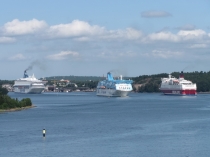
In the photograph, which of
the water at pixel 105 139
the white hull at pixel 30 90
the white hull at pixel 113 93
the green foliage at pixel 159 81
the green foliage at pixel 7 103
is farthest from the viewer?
the green foliage at pixel 159 81

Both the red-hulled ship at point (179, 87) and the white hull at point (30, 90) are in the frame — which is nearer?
the red-hulled ship at point (179, 87)

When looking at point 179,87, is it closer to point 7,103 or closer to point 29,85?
point 29,85

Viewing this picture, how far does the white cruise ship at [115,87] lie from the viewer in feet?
333

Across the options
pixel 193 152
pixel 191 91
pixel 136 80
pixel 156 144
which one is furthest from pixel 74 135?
pixel 136 80

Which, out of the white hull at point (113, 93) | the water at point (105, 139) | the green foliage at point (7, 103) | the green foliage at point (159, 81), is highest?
A: the green foliage at point (159, 81)

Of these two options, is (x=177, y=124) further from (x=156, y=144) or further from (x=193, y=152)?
(x=193, y=152)

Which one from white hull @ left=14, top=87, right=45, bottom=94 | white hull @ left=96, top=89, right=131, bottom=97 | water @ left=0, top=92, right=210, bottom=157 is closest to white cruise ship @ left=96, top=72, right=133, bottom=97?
white hull @ left=96, top=89, right=131, bottom=97

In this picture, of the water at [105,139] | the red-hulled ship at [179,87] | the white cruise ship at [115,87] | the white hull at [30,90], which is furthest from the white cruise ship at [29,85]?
the water at [105,139]

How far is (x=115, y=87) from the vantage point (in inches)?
4018

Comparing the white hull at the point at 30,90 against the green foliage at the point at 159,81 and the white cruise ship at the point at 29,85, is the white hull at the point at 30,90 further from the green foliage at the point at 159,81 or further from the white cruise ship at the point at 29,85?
the green foliage at the point at 159,81

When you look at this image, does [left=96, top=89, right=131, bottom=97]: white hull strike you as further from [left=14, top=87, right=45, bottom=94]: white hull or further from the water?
the water

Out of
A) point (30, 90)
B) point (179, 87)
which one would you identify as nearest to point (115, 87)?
point (179, 87)

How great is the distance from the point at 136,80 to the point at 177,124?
445ft

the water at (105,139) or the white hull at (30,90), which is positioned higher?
the white hull at (30,90)
